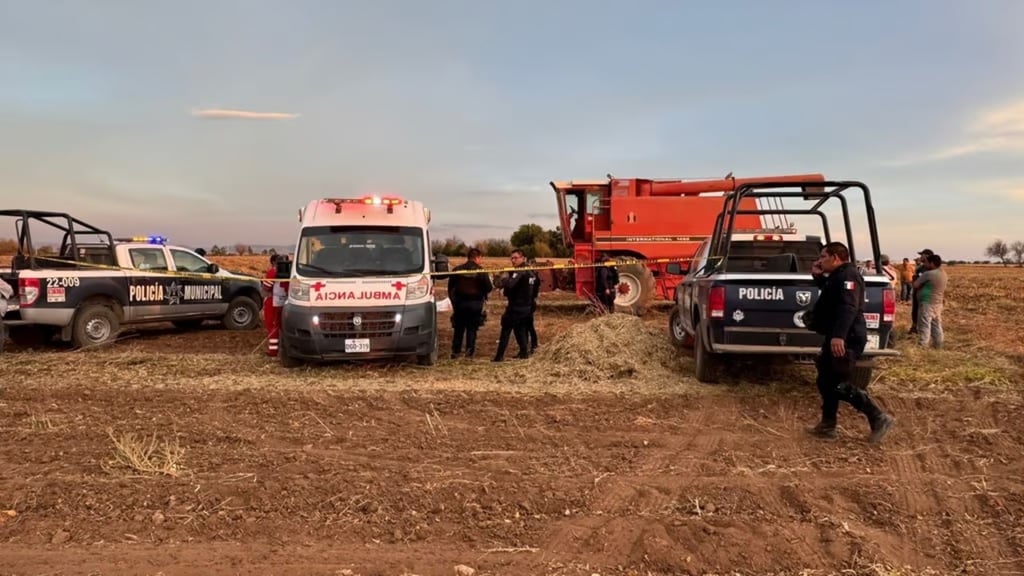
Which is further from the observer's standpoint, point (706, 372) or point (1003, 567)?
point (706, 372)

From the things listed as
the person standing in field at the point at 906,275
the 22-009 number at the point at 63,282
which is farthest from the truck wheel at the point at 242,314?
the person standing in field at the point at 906,275

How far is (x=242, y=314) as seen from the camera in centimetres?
1291

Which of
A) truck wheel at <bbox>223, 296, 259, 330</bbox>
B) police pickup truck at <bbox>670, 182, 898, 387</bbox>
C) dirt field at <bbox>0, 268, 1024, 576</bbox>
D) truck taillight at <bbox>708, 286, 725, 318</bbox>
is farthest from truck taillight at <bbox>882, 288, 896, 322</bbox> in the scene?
truck wheel at <bbox>223, 296, 259, 330</bbox>

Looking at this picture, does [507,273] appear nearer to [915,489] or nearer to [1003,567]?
[915,489]

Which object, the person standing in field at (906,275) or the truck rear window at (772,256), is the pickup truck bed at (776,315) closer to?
the truck rear window at (772,256)

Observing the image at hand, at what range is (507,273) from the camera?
9.17 metres

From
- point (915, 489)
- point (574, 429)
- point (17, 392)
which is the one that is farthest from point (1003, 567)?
point (17, 392)

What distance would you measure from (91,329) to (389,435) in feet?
23.9

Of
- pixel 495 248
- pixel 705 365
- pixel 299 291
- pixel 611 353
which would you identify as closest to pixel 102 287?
pixel 299 291

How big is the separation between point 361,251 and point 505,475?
5.10m

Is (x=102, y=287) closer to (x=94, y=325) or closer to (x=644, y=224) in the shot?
(x=94, y=325)

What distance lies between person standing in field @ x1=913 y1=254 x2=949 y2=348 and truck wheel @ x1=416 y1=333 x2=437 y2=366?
24.9 feet

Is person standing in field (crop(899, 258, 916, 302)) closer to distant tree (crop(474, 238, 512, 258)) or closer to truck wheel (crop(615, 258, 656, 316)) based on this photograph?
truck wheel (crop(615, 258, 656, 316))

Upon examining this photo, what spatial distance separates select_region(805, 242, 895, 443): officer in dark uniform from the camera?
17.1ft
